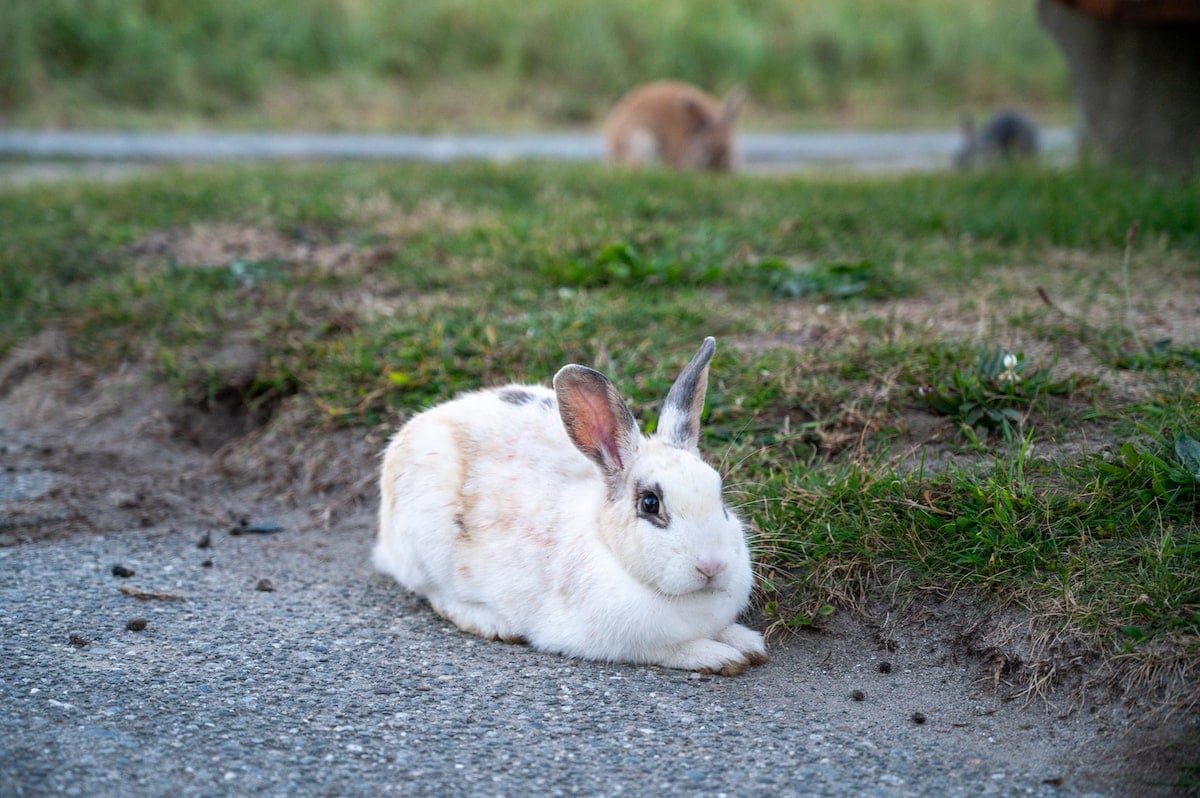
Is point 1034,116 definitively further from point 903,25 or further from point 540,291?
point 540,291

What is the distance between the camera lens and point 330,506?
445cm

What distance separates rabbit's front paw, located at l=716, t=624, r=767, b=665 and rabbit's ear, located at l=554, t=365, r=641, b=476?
0.54 meters

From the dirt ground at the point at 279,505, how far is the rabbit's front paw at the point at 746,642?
0.48 feet

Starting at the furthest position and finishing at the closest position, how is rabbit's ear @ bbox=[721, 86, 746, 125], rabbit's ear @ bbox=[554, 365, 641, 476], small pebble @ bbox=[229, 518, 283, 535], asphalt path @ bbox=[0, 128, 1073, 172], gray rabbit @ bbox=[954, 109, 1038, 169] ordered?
1. asphalt path @ bbox=[0, 128, 1073, 172]
2. gray rabbit @ bbox=[954, 109, 1038, 169]
3. rabbit's ear @ bbox=[721, 86, 746, 125]
4. small pebble @ bbox=[229, 518, 283, 535]
5. rabbit's ear @ bbox=[554, 365, 641, 476]

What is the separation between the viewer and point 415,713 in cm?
304

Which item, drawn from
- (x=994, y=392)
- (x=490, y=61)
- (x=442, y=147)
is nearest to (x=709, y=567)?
(x=994, y=392)

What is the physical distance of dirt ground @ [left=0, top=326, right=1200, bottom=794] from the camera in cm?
297

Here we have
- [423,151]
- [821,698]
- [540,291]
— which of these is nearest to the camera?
[821,698]

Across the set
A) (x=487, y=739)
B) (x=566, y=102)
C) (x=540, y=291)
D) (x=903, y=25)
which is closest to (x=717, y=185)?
(x=540, y=291)

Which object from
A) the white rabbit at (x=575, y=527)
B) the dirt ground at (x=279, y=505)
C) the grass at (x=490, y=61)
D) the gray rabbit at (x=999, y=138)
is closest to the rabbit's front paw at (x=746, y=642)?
the white rabbit at (x=575, y=527)

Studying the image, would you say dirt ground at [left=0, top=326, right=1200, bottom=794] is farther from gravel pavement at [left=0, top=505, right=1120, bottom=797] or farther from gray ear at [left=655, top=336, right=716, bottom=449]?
gray ear at [left=655, top=336, right=716, bottom=449]

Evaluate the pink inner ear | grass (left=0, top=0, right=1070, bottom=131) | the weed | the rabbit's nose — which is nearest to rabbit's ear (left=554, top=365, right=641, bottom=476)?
the pink inner ear

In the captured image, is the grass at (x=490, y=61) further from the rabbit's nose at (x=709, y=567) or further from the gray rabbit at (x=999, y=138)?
the rabbit's nose at (x=709, y=567)

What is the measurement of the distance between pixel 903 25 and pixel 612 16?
4.12 meters
